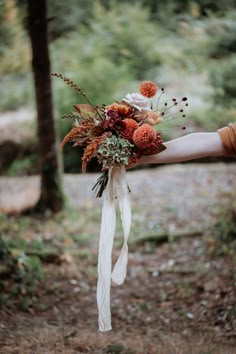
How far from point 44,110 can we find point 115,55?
7577 mm

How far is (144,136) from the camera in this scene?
267cm

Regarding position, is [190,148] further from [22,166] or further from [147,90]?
[22,166]

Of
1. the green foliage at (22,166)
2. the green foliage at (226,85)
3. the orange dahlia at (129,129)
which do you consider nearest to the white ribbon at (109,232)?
the orange dahlia at (129,129)

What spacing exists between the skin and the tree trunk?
12.5 feet

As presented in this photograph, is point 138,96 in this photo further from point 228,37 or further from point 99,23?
point 99,23

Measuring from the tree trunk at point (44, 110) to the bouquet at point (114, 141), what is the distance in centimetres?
366

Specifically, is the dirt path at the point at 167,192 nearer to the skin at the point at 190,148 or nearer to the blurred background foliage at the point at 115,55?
the blurred background foliage at the point at 115,55

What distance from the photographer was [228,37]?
25.5 feet

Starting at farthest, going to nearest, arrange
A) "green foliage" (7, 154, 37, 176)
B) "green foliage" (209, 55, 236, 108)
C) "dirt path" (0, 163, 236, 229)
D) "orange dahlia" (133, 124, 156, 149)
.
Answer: "green foliage" (7, 154, 37, 176)
"green foliage" (209, 55, 236, 108)
"dirt path" (0, 163, 236, 229)
"orange dahlia" (133, 124, 156, 149)

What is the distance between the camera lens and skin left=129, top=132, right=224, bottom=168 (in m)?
2.94

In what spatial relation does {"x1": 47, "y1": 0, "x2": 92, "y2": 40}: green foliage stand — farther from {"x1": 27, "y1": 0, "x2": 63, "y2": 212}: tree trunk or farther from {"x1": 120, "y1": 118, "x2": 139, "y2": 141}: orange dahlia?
{"x1": 120, "y1": 118, "x2": 139, "y2": 141}: orange dahlia

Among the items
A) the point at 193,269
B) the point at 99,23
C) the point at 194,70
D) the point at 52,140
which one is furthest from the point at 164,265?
the point at 99,23

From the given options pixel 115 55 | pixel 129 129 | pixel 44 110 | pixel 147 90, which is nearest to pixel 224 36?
pixel 44 110

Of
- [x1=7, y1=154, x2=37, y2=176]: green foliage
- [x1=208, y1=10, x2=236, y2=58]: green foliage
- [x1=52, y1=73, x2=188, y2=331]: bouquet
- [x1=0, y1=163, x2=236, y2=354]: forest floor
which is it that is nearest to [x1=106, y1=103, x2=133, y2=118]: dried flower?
[x1=52, y1=73, x2=188, y2=331]: bouquet
